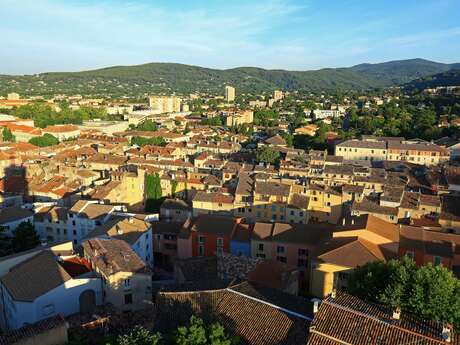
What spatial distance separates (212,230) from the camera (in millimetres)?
32531

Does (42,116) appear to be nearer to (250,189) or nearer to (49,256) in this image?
(250,189)

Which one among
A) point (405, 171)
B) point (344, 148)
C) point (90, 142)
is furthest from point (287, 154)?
point (90, 142)

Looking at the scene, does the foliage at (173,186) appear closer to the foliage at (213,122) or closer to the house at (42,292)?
the house at (42,292)

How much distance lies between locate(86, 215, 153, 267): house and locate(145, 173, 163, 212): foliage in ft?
43.4

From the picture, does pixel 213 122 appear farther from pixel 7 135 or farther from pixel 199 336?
pixel 199 336

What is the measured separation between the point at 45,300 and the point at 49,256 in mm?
3322

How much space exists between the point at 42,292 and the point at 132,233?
9.25m

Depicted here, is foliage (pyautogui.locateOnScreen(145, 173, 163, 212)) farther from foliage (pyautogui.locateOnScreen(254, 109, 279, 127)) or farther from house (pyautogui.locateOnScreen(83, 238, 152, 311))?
foliage (pyautogui.locateOnScreen(254, 109, 279, 127))

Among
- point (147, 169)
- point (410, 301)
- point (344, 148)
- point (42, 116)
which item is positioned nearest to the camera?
point (410, 301)

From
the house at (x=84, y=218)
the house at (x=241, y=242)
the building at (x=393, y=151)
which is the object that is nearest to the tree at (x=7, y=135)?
the house at (x=84, y=218)

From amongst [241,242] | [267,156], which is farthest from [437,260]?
[267,156]

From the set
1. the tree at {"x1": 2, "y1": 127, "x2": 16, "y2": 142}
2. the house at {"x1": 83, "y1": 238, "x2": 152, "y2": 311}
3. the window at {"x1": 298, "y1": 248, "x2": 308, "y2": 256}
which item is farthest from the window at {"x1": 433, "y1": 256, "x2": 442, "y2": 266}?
the tree at {"x1": 2, "y1": 127, "x2": 16, "y2": 142}

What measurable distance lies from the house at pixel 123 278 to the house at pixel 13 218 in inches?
472

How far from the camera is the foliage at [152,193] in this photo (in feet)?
152
